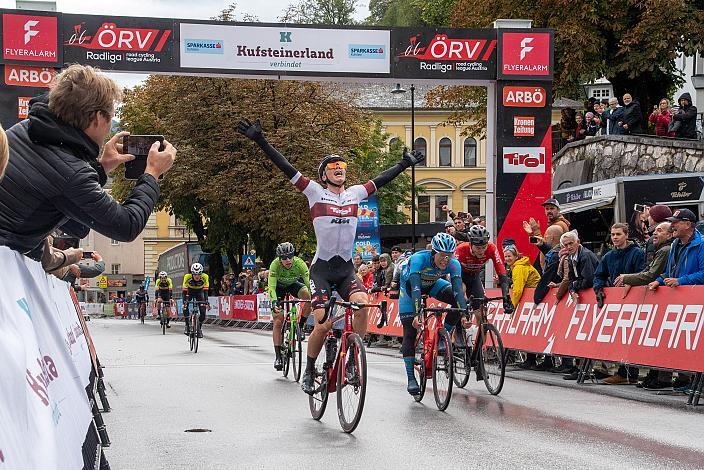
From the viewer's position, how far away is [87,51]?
20391 millimetres

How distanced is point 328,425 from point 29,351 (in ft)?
19.0

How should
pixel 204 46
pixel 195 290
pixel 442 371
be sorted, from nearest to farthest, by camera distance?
pixel 442 371 < pixel 204 46 < pixel 195 290

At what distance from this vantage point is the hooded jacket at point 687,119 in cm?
2567

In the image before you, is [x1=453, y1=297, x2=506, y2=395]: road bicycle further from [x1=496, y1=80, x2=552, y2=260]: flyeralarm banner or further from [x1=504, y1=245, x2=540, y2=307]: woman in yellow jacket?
[x1=496, y1=80, x2=552, y2=260]: flyeralarm banner

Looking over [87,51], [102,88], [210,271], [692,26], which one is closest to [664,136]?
[692,26]

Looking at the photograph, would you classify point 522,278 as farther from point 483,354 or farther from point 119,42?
point 119,42

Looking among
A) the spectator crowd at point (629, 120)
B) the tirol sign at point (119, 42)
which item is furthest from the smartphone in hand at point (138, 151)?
the spectator crowd at point (629, 120)

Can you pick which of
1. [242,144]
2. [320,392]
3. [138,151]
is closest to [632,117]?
[320,392]

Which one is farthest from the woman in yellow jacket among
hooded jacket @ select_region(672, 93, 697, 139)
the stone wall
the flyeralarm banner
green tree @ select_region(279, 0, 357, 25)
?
green tree @ select_region(279, 0, 357, 25)

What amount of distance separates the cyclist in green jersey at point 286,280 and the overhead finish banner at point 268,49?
6745mm

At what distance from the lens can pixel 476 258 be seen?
1305 centimetres

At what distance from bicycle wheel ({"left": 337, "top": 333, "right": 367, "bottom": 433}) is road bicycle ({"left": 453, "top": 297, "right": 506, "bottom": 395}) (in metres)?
2.96

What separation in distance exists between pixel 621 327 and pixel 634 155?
15969 mm

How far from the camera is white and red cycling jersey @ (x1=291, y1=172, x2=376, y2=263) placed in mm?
10180
